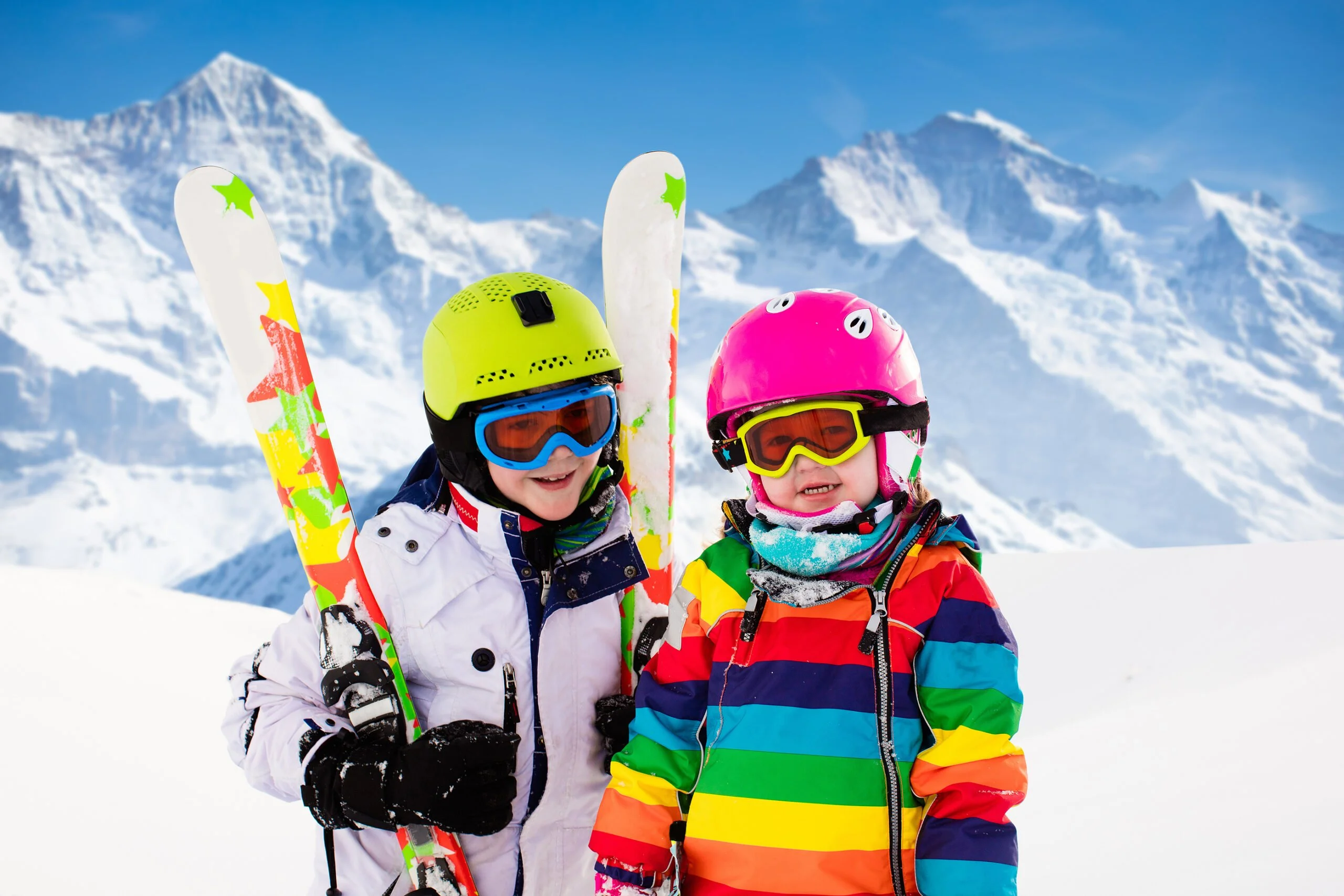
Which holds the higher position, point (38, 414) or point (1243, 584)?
point (38, 414)

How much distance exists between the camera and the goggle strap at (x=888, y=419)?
2.10m

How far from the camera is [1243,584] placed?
23.4ft

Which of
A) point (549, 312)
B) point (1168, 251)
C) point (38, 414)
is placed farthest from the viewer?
point (1168, 251)

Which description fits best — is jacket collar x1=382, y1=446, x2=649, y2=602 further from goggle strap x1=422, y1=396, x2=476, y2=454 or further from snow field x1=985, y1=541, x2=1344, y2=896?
snow field x1=985, y1=541, x2=1344, y2=896

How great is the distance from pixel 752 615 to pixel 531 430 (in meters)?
0.73

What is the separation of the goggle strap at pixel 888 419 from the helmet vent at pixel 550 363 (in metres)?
0.75

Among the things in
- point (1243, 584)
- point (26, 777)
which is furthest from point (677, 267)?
point (1243, 584)

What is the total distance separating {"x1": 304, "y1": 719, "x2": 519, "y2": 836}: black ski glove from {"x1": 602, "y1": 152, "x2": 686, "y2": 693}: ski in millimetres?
736

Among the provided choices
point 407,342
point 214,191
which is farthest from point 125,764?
point 407,342

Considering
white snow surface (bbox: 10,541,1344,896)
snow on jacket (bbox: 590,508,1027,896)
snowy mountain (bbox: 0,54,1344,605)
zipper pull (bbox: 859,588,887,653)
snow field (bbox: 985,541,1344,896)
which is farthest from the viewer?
snowy mountain (bbox: 0,54,1344,605)

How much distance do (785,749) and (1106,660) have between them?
5454mm

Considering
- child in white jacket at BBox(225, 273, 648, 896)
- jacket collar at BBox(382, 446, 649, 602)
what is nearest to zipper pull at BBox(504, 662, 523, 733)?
child in white jacket at BBox(225, 273, 648, 896)

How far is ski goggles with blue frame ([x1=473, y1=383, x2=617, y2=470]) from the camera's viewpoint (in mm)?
2264

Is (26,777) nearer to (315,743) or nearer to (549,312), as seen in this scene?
(315,743)
